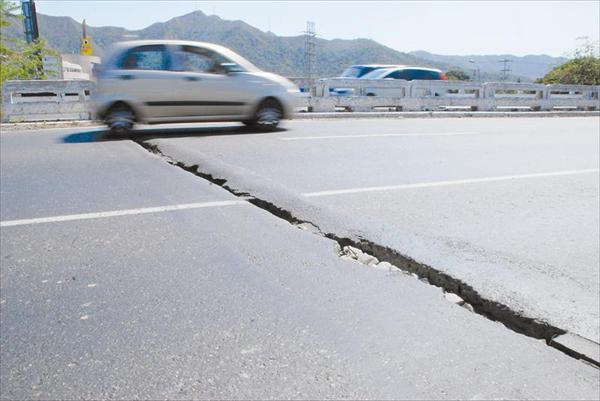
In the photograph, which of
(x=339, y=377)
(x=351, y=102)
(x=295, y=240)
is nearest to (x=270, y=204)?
(x=295, y=240)

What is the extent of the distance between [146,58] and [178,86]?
76 centimetres

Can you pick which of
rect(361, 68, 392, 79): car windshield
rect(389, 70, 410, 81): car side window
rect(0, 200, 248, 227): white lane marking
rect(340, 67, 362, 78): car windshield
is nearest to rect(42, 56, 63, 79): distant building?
rect(0, 200, 248, 227): white lane marking

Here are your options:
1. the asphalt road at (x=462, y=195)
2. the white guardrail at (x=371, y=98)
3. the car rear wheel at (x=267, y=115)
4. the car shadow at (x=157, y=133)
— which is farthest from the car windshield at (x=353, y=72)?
the asphalt road at (x=462, y=195)

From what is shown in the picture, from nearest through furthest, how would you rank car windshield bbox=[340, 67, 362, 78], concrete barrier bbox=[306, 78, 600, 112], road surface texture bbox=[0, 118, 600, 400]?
1. road surface texture bbox=[0, 118, 600, 400]
2. concrete barrier bbox=[306, 78, 600, 112]
3. car windshield bbox=[340, 67, 362, 78]

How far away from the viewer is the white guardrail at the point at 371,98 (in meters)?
12.3

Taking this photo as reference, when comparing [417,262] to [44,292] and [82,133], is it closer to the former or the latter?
[44,292]

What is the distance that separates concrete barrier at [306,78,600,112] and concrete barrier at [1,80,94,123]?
20.8ft

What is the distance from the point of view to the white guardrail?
40.5ft

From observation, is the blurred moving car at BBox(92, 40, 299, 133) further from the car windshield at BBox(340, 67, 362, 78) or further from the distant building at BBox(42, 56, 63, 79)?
the car windshield at BBox(340, 67, 362, 78)

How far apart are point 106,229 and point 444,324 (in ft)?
8.77

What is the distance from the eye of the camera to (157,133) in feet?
31.9

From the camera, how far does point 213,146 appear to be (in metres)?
8.07

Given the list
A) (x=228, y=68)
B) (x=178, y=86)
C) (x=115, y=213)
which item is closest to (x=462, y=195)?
(x=115, y=213)

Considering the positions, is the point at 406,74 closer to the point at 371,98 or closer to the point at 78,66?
the point at 371,98
